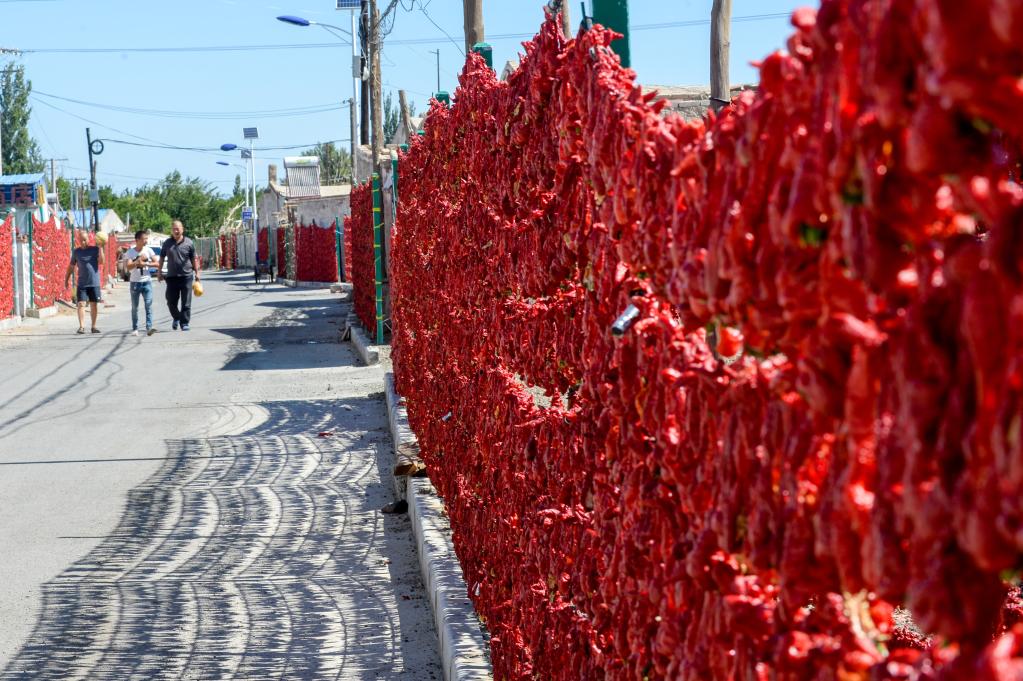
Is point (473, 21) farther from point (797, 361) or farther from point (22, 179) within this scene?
point (22, 179)

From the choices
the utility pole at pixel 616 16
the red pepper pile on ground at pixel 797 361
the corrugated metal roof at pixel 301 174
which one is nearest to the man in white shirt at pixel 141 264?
the utility pole at pixel 616 16

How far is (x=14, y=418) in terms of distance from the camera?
474 inches

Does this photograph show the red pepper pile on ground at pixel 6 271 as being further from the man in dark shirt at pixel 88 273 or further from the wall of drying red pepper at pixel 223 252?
the wall of drying red pepper at pixel 223 252

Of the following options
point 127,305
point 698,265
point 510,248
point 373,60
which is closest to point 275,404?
point 510,248

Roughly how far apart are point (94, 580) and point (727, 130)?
566cm

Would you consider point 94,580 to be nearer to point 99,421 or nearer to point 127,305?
point 99,421

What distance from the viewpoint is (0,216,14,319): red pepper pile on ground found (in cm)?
2472

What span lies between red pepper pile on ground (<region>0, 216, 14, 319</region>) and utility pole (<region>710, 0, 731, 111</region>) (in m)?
20.4

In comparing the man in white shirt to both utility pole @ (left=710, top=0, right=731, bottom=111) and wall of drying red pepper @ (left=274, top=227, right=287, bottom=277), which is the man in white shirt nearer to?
utility pole @ (left=710, top=0, right=731, bottom=111)

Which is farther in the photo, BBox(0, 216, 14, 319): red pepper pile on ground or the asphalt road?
BBox(0, 216, 14, 319): red pepper pile on ground

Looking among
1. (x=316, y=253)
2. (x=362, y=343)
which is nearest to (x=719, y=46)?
(x=362, y=343)

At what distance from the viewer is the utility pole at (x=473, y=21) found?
10.4 meters

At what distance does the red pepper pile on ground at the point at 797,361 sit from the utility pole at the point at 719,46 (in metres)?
5.83

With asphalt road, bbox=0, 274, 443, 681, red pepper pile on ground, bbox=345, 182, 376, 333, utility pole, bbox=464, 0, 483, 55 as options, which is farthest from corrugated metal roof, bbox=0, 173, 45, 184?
utility pole, bbox=464, 0, 483, 55
